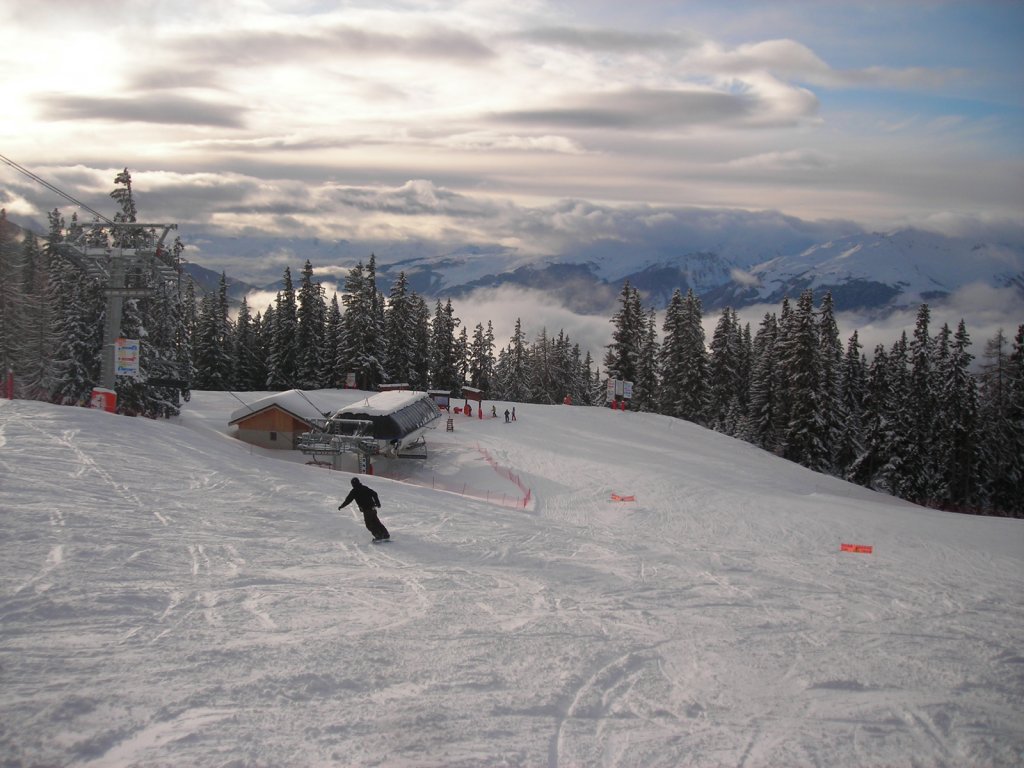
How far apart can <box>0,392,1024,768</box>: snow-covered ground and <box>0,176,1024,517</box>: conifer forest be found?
65.3ft

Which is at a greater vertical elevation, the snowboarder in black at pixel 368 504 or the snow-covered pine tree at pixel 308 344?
the snow-covered pine tree at pixel 308 344

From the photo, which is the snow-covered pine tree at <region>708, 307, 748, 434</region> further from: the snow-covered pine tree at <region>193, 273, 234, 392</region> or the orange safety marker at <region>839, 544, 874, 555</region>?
the orange safety marker at <region>839, 544, 874, 555</region>

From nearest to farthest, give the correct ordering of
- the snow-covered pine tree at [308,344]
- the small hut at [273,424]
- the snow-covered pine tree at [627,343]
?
1. the small hut at [273,424]
2. the snow-covered pine tree at [627,343]
3. the snow-covered pine tree at [308,344]

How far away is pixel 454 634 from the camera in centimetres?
984

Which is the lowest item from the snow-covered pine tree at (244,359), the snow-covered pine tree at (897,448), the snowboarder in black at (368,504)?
the snow-covered pine tree at (897,448)

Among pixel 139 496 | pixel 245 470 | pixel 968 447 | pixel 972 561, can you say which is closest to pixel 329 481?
pixel 245 470

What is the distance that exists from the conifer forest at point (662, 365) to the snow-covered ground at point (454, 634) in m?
19.9

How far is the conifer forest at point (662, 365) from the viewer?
44000mm

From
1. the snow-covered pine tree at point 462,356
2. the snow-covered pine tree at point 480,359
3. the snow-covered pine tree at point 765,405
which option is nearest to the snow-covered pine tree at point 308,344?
the snow-covered pine tree at point 462,356

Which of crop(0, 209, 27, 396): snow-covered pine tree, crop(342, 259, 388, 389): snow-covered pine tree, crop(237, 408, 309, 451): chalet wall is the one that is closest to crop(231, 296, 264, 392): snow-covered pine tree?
crop(342, 259, 388, 389): snow-covered pine tree

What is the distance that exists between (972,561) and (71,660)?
18987mm

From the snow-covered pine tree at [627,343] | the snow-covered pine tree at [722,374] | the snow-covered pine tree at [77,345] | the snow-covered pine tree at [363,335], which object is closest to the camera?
the snow-covered pine tree at [77,345]

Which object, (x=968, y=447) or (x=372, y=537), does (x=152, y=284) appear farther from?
(x=968, y=447)

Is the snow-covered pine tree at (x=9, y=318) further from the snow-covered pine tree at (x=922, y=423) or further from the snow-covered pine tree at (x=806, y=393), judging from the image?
the snow-covered pine tree at (x=922, y=423)
